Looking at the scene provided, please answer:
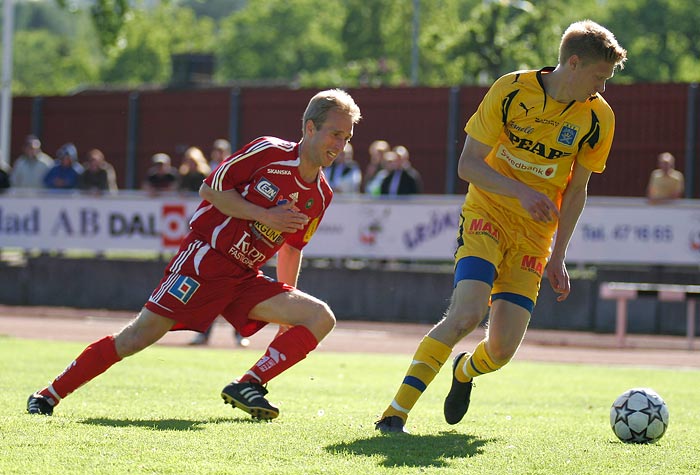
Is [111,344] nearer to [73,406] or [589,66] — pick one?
[73,406]

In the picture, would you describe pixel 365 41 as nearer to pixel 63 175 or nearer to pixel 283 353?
pixel 63 175

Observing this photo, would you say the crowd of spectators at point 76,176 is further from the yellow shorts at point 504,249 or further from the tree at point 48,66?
the tree at point 48,66

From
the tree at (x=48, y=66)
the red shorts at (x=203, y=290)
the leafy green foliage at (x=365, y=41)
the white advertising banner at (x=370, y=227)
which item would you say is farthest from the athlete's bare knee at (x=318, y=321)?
the tree at (x=48, y=66)

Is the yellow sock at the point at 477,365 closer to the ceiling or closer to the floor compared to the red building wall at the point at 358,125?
closer to the floor

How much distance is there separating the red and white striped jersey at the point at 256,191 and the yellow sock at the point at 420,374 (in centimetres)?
113

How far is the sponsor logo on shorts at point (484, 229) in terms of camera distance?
7.38 meters

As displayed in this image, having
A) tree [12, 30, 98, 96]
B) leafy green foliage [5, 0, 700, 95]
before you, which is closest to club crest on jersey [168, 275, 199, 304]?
leafy green foliage [5, 0, 700, 95]

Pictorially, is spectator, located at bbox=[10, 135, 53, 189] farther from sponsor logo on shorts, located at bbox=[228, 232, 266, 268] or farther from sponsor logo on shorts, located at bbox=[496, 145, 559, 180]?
sponsor logo on shorts, located at bbox=[496, 145, 559, 180]

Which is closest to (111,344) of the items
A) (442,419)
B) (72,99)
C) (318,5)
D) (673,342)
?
(442,419)

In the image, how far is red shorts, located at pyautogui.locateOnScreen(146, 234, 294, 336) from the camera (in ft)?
24.7

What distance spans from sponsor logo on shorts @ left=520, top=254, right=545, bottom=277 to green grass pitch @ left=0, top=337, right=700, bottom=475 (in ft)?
3.30

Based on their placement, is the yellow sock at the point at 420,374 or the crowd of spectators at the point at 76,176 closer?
the yellow sock at the point at 420,374

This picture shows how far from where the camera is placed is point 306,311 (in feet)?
25.0

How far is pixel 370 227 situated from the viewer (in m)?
20.3
